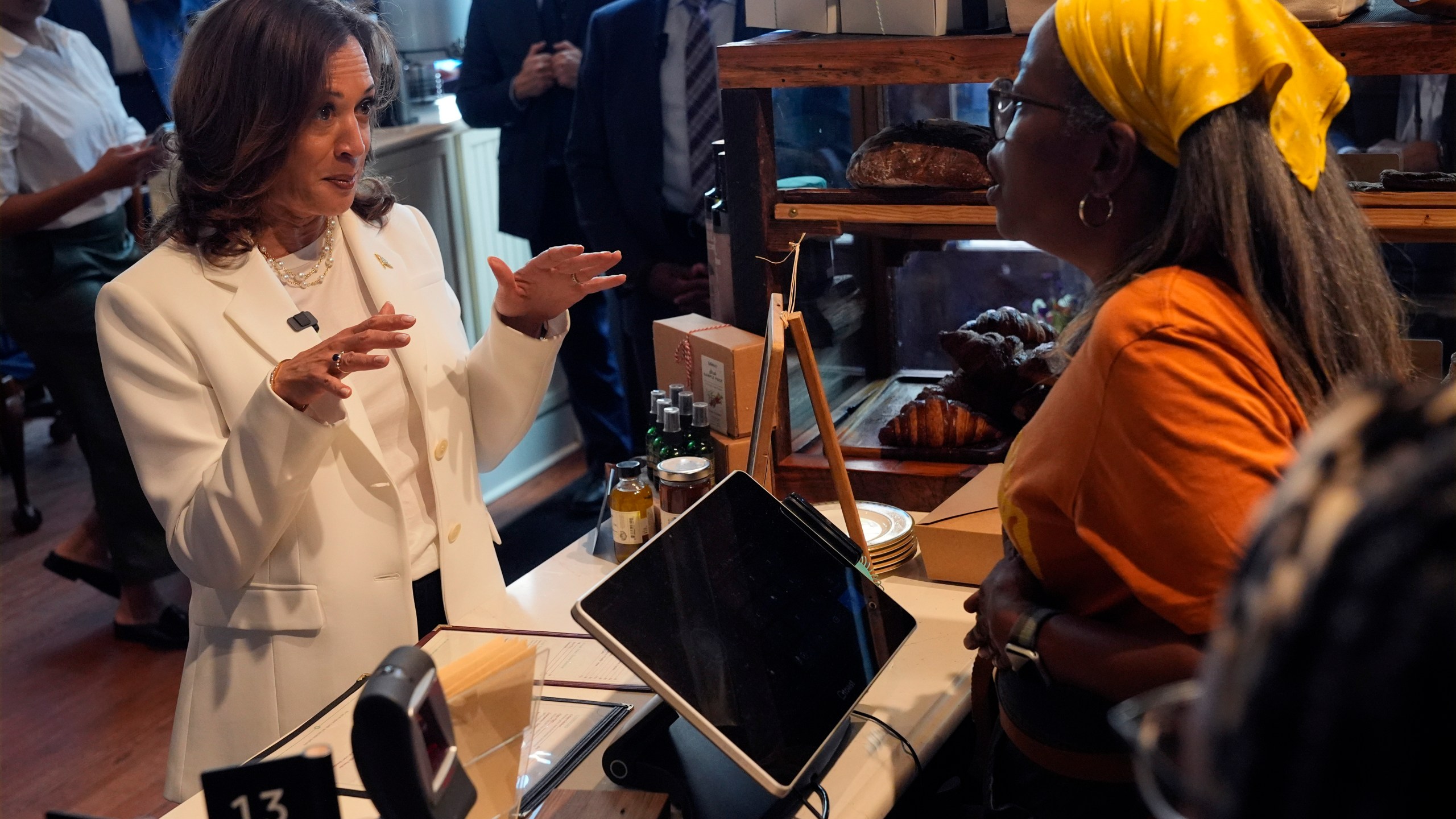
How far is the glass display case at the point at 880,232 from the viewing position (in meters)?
1.75

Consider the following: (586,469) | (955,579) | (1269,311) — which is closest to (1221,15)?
(1269,311)

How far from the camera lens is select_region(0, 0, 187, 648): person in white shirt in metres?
3.46

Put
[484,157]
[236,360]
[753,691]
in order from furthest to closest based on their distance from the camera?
[484,157] < [236,360] < [753,691]

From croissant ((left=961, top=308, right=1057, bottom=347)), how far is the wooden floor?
2.29 meters

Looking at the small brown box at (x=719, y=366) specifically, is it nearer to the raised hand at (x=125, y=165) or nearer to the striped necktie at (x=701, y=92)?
the striped necktie at (x=701, y=92)

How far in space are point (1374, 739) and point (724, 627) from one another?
991 mm

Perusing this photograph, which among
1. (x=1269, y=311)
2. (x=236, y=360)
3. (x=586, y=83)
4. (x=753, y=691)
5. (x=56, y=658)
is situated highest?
(x=586, y=83)

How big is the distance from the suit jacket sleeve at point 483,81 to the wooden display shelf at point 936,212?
7.25ft

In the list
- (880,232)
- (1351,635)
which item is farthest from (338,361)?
(1351,635)

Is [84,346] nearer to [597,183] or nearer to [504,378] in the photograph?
[597,183]

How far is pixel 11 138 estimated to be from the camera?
3.47 m

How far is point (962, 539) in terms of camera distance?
188cm

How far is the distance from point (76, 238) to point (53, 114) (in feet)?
1.23

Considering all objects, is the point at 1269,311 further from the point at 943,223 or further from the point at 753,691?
the point at 943,223
